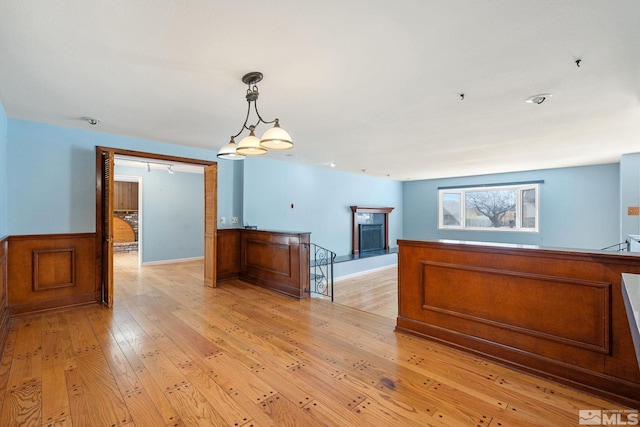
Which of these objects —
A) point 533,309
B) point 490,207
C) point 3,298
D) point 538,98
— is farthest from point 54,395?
point 490,207

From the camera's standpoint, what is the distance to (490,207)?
822 centimetres

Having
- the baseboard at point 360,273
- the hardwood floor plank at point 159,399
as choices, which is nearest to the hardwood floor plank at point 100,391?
the hardwood floor plank at point 159,399

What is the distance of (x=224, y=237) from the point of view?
5.30 metres

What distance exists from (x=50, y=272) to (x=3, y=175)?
1281mm

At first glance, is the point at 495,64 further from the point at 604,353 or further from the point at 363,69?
the point at 604,353

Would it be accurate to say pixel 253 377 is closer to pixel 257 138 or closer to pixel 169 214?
pixel 257 138

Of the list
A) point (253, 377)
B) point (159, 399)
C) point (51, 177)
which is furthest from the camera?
point (51, 177)

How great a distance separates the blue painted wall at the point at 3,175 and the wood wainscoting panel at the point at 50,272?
308 millimetres

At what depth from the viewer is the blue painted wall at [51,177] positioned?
3.53 meters

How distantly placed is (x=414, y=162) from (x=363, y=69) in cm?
439

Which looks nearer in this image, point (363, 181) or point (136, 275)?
point (136, 275)

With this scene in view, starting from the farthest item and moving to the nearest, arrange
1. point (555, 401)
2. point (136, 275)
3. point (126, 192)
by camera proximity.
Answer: point (126, 192) → point (136, 275) → point (555, 401)

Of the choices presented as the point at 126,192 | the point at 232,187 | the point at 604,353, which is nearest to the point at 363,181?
the point at 232,187

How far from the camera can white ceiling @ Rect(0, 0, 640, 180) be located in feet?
5.53
